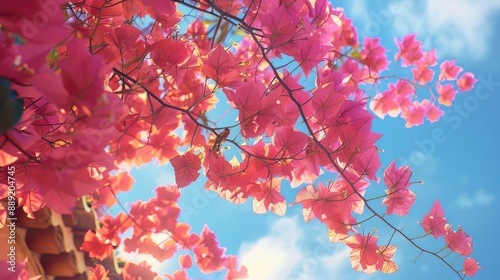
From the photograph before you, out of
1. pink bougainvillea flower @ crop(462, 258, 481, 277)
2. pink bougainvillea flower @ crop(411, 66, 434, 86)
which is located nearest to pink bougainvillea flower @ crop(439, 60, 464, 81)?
pink bougainvillea flower @ crop(411, 66, 434, 86)

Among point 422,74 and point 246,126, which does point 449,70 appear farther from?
point 246,126

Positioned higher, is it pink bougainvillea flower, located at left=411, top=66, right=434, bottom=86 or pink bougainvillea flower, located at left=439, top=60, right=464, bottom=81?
pink bougainvillea flower, located at left=439, top=60, right=464, bottom=81

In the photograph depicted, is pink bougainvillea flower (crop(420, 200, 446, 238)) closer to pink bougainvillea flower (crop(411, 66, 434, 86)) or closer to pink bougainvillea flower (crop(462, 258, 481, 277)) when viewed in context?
pink bougainvillea flower (crop(462, 258, 481, 277))

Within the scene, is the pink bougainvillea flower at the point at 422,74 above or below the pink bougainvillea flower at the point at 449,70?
below

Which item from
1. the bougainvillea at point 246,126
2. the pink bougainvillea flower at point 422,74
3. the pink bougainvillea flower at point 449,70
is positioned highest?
the pink bougainvillea flower at point 449,70

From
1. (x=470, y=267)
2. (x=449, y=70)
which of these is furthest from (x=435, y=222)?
(x=449, y=70)

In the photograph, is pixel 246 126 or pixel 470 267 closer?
pixel 246 126

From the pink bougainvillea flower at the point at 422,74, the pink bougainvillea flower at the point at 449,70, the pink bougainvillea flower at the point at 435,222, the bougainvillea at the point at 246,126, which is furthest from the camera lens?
the pink bougainvillea flower at the point at 449,70

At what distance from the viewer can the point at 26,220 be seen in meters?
1.08

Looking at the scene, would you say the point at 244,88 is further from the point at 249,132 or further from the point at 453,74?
the point at 453,74

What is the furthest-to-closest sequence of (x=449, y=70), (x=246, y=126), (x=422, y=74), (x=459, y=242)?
(x=449, y=70)
(x=422, y=74)
(x=459, y=242)
(x=246, y=126)

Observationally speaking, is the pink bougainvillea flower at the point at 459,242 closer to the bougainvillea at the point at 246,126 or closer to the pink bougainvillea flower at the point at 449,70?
the bougainvillea at the point at 246,126

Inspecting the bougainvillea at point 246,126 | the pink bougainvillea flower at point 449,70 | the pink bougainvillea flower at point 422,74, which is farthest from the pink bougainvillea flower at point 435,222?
the pink bougainvillea flower at point 449,70

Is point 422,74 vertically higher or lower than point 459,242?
higher
